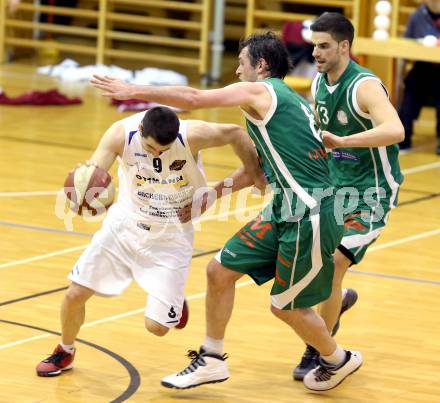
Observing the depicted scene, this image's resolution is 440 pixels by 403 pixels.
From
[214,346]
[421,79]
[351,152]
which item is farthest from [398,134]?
[421,79]

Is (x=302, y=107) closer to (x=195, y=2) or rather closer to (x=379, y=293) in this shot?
(x=379, y=293)

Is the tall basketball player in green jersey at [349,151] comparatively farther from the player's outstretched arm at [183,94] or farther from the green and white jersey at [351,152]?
the player's outstretched arm at [183,94]

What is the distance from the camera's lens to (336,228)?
18.7 ft

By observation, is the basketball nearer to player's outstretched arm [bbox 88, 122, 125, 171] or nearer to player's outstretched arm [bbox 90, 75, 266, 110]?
player's outstretched arm [bbox 88, 122, 125, 171]

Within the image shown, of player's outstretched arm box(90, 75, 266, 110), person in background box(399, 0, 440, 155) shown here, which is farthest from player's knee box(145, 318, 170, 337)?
person in background box(399, 0, 440, 155)

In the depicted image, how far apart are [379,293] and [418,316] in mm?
546

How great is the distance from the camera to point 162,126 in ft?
17.9

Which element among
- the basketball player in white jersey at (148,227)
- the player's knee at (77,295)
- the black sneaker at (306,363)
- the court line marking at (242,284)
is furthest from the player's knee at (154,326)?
the court line marking at (242,284)

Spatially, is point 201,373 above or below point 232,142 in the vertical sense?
below

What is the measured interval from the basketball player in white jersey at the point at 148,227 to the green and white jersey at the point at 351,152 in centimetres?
55

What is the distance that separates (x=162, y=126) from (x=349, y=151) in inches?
49.7

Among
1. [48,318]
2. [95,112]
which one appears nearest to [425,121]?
[95,112]

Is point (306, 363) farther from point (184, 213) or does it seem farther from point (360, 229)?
point (184, 213)

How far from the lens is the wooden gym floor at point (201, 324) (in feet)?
19.2
